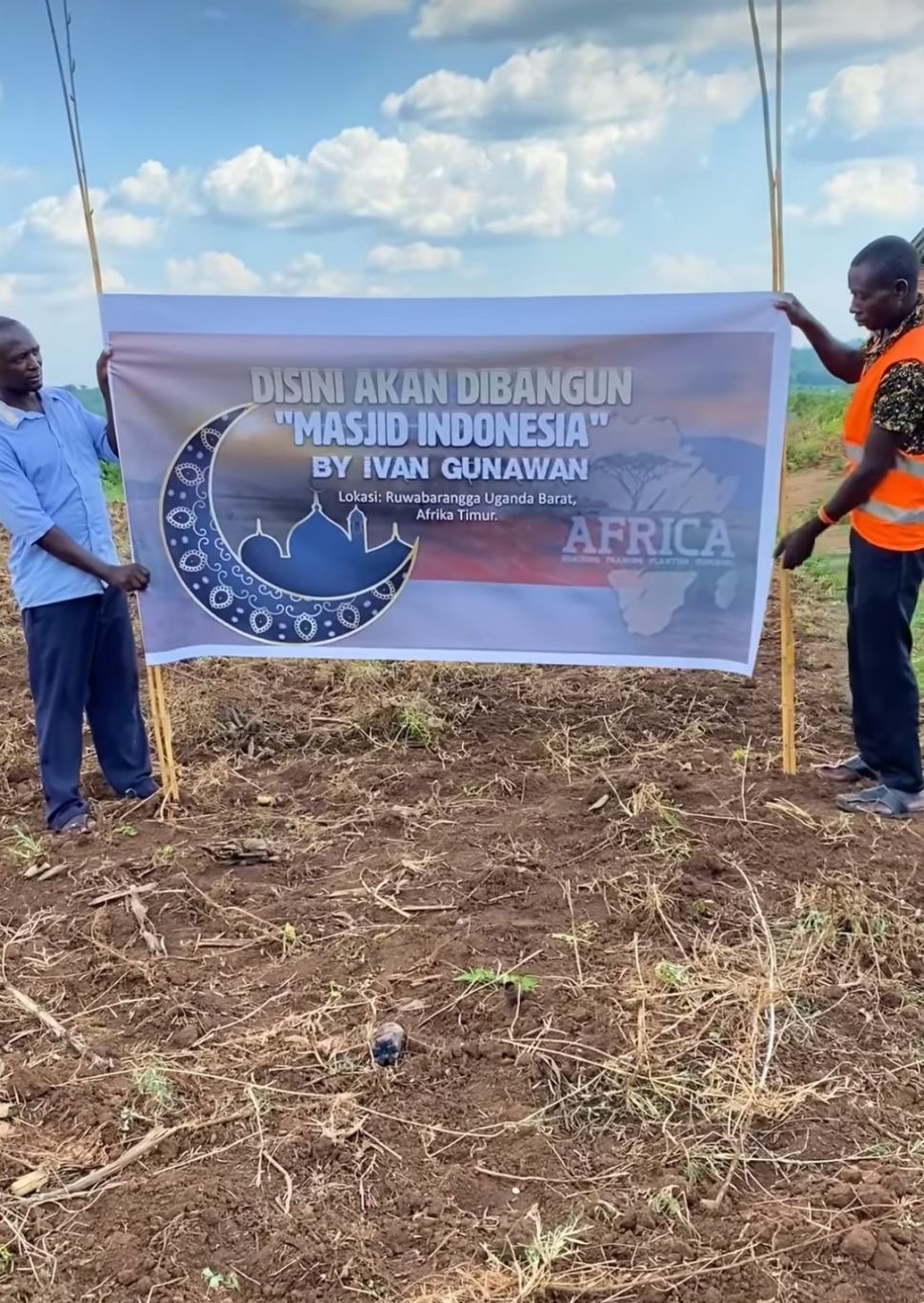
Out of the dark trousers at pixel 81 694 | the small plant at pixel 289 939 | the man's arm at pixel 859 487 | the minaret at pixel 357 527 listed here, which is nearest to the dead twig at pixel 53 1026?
the small plant at pixel 289 939

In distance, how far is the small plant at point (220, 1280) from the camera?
2059 millimetres

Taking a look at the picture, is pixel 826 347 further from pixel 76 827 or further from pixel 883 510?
pixel 76 827

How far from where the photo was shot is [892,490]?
11.6 ft

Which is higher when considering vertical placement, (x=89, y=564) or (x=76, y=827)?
(x=89, y=564)

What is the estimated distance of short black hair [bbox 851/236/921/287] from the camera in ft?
11.1

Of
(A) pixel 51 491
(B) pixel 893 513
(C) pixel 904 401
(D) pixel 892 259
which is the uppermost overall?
(D) pixel 892 259

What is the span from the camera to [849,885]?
3.29 m

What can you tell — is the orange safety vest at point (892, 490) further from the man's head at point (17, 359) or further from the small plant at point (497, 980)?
the man's head at point (17, 359)

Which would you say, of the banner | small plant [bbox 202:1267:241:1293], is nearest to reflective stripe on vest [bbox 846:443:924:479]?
the banner

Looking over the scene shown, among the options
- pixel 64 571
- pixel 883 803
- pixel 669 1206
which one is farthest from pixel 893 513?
pixel 64 571

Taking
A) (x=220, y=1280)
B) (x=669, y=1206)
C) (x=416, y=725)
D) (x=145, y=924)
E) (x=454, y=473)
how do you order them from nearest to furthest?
1. (x=220, y=1280)
2. (x=669, y=1206)
3. (x=145, y=924)
4. (x=454, y=473)
5. (x=416, y=725)

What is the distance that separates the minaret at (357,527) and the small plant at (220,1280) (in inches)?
101

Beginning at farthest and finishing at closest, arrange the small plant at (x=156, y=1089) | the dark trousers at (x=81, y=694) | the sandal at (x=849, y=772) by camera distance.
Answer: the sandal at (x=849, y=772) < the dark trousers at (x=81, y=694) < the small plant at (x=156, y=1089)

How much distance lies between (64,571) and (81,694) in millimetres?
503
